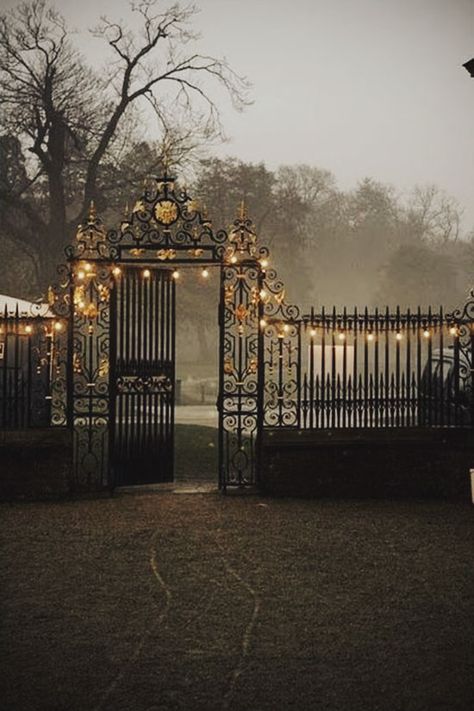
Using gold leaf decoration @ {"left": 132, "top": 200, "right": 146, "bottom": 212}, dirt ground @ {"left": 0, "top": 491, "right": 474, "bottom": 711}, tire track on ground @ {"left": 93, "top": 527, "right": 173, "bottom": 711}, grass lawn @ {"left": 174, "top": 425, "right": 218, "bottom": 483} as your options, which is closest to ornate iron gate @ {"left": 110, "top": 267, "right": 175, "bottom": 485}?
gold leaf decoration @ {"left": 132, "top": 200, "right": 146, "bottom": 212}

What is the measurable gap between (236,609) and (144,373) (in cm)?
605

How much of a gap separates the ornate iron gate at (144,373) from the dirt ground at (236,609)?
131 centimetres

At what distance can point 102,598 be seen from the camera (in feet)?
26.5

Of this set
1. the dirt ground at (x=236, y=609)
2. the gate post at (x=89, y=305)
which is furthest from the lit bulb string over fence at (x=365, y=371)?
the gate post at (x=89, y=305)

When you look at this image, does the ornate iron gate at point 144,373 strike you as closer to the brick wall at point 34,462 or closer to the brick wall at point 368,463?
Answer: the brick wall at point 34,462

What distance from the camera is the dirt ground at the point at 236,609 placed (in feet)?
19.4

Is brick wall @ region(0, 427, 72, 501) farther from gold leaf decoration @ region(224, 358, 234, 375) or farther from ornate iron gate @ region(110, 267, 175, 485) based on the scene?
gold leaf decoration @ region(224, 358, 234, 375)

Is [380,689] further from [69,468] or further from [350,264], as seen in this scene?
[350,264]

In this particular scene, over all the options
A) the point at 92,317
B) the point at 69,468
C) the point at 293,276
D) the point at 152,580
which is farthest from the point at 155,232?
the point at 293,276

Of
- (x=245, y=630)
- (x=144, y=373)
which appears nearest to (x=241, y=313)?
(x=144, y=373)

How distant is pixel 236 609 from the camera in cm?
771

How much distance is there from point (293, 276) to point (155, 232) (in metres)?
39.2

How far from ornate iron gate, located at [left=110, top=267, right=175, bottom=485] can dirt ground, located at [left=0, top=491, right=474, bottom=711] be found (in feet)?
4.30

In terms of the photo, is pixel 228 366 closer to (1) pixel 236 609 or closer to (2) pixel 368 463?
(2) pixel 368 463
